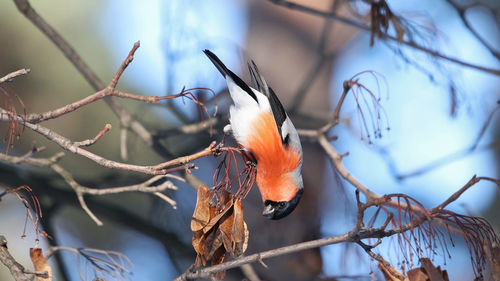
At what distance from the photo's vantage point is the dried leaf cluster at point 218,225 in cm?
53

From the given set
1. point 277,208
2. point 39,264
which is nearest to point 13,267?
point 39,264

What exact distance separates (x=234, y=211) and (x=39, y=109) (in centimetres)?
47

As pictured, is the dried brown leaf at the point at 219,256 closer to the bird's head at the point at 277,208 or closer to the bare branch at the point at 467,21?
the bird's head at the point at 277,208

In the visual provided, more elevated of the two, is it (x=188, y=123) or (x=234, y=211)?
(x=188, y=123)

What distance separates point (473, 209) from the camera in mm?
1035

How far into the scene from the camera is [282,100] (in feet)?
3.13

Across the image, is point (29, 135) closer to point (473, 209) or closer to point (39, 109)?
point (39, 109)

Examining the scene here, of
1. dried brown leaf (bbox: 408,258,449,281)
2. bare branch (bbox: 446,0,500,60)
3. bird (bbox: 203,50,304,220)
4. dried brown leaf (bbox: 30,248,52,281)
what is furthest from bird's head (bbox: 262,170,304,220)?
bare branch (bbox: 446,0,500,60)

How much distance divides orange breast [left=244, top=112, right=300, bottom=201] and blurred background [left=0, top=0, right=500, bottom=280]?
15 cm

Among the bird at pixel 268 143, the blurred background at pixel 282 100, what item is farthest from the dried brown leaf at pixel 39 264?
the bird at pixel 268 143

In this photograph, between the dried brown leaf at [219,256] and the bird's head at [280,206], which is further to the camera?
the bird's head at [280,206]

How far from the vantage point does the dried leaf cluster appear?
1.74 ft

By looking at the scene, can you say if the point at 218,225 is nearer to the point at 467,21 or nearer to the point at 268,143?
the point at 268,143

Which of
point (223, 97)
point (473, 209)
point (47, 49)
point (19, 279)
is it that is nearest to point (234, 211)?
point (19, 279)
